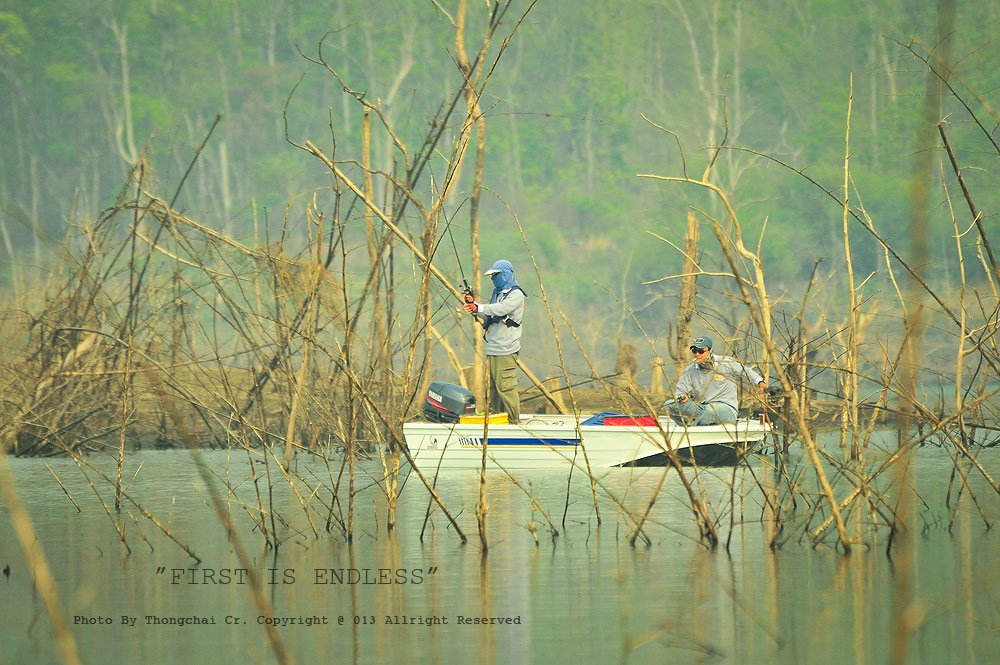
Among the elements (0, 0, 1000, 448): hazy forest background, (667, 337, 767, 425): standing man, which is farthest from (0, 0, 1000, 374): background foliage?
(667, 337, 767, 425): standing man

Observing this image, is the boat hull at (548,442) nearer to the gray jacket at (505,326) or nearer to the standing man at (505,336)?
the standing man at (505,336)

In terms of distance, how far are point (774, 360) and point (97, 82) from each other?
4417cm

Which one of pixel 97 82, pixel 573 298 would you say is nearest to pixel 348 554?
pixel 573 298

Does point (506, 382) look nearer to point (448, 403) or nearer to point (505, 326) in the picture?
point (505, 326)

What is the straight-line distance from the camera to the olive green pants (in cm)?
1184

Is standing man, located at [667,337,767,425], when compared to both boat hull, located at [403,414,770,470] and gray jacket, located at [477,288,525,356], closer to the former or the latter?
boat hull, located at [403,414,770,470]

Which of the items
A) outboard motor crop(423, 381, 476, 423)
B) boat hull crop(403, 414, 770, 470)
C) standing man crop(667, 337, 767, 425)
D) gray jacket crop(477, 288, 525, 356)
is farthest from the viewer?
outboard motor crop(423, 381, 476, 423)

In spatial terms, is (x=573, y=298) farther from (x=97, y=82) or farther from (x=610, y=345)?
(x=97, y=82)

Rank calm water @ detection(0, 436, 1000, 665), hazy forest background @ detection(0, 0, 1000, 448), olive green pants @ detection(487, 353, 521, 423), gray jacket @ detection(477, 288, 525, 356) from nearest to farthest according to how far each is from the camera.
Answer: calm water @ detection(0, 436, 1000, 665)
gray jacket @ detection(477, 288, 525, 356)
olive green pants @ detection(487, 353, 521, 423)
hazy forest background @ detection(0, 0, 1000, 448)

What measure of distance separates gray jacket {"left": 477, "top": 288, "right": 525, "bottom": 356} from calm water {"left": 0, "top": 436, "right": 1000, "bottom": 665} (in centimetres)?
270

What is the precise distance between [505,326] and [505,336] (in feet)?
0.29

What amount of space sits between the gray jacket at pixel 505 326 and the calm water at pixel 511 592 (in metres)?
2.70

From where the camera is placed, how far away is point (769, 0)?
4859 centimetres

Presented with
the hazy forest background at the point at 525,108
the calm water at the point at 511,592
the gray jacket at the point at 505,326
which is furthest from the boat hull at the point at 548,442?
the hazy forest background at the point at 525,108
